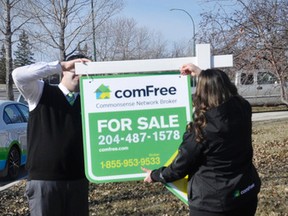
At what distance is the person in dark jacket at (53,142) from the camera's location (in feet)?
10.6

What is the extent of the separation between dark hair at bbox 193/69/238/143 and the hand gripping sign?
0.38m

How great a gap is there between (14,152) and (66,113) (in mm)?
6513

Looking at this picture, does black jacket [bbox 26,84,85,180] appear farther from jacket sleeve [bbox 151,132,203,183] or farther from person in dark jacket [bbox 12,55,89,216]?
jacket sleeve [bbox 151,132,203,183]

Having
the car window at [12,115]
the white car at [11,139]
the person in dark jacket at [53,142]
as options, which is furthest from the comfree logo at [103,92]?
the car window at [12,115]

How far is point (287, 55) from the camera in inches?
301

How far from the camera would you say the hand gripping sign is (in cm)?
311

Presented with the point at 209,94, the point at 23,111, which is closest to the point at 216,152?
the point at 209,94

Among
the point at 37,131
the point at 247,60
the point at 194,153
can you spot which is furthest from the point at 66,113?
the point at 247,60

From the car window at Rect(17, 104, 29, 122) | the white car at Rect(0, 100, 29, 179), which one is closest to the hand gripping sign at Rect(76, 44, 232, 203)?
the white car at Rect(0, 100, 29, 179)

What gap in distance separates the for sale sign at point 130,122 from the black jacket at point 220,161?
31 cm

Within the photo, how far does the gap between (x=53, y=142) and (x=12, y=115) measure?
690cm

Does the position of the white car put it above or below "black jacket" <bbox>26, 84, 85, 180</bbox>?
below

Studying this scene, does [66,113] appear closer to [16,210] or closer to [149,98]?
[149,98]

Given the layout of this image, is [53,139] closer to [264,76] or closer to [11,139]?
[264,76]
